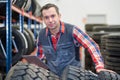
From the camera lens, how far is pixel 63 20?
8.21m

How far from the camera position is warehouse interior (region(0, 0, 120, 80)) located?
3.32m

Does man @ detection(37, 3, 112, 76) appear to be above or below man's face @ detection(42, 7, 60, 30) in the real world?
below

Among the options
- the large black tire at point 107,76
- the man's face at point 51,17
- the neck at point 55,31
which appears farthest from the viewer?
the neck at point 55,31

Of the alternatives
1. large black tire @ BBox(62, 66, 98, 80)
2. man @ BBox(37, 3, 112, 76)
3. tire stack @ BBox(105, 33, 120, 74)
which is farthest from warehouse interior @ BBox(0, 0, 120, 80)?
man @ BBox(37, 3, 112, 76)

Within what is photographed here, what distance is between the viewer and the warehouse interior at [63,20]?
3316 millimetres

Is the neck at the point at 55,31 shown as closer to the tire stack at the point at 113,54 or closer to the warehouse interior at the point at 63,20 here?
the warehouse interior at the point at 63,20

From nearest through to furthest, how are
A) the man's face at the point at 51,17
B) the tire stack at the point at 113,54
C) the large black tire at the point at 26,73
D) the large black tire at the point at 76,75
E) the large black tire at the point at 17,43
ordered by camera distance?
1. the large black tire at the point at 26,73
2. the large black tire at the point at 76,75
3. the man's face at the point at 51,17
4. the tire stack at the point at 113,54
5. the large black tire at the point at 17,43

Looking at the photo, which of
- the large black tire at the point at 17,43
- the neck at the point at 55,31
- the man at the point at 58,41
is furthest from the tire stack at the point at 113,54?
the large black tire at the point at 17,43

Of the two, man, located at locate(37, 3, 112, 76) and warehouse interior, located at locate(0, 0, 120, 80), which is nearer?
man, located at locate(37, 3, 112, 76)

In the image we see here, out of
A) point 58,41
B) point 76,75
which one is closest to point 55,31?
point 58,41

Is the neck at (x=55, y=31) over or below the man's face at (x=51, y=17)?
below

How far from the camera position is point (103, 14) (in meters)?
12.1

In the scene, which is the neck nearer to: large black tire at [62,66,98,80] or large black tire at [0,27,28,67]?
large black tire at [62,66,98,80]

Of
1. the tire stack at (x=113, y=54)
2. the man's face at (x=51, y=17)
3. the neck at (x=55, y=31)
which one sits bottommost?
the tire stack at (x=113, y=54)
